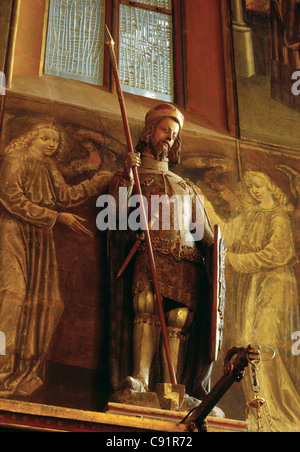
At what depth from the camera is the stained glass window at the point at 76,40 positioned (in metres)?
7.80

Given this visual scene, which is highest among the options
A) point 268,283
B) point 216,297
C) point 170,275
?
point 268,283

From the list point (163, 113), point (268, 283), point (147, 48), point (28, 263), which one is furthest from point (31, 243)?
point (147, 48)

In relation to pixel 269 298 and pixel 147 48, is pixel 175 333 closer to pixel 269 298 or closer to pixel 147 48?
pixel 269 298

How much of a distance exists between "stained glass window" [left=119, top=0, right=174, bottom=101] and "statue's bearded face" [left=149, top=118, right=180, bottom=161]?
4.68 ft

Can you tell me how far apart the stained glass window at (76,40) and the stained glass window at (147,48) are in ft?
0.79

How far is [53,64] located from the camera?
776 cm

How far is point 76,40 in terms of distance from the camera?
8.02 m

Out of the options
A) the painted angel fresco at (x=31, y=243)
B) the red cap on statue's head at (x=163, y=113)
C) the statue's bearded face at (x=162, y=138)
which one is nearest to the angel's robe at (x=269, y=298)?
the statue's bearded face at (x=162, y=138)

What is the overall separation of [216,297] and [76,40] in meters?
3.45

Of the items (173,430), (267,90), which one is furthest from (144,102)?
(173,430)

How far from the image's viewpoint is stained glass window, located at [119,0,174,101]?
801 centimetres

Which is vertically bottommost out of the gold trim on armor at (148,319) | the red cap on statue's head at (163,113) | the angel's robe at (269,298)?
the gold trim on armor at (148,319)

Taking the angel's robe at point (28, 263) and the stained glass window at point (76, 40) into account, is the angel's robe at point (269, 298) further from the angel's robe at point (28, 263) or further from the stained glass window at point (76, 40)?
the stained glass window at point (76, 40)

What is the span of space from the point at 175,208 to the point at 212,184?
120 cm
